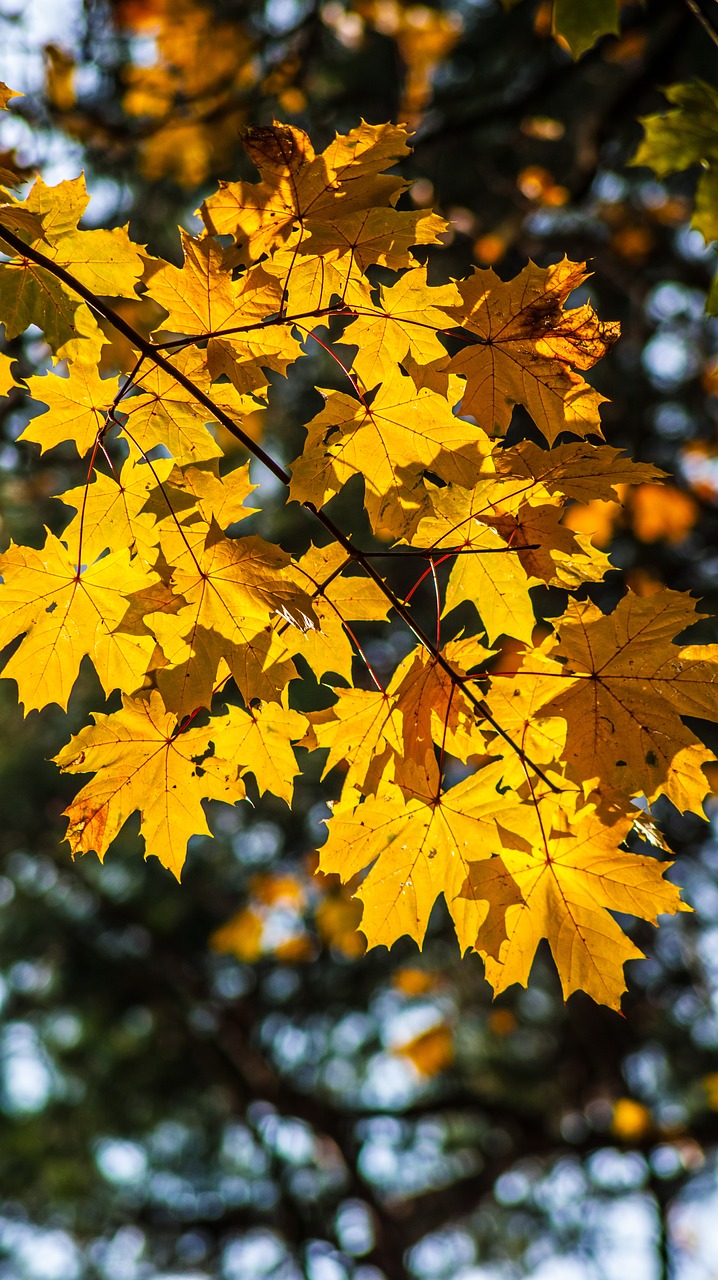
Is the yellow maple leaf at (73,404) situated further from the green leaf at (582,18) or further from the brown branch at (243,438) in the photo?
the green leaf at (582,18)

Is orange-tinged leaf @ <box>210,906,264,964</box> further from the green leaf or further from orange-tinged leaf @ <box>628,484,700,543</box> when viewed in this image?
the green leaf

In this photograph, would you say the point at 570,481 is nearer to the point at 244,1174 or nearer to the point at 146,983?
the point at 146,983

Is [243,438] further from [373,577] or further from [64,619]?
[64,619]

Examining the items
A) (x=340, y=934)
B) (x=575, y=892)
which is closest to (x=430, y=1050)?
(x=340, y=934)

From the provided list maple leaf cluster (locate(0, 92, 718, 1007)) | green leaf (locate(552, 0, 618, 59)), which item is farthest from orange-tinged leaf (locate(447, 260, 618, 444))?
green leaf (locate(552, 0, 618, 59))

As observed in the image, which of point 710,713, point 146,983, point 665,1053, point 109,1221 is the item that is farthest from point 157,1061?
point 710,713

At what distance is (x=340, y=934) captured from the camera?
5.60 meters

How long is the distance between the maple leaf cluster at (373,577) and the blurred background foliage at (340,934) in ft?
8.59

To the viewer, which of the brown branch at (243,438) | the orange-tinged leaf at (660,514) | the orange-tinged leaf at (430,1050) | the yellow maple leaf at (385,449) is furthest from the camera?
the orange-tinged leaf at (430,1050)

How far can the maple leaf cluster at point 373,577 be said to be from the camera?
4.29ft

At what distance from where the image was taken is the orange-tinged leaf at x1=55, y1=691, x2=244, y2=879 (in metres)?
1.44

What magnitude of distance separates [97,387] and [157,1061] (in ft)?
19.9

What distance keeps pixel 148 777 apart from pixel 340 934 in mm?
4405

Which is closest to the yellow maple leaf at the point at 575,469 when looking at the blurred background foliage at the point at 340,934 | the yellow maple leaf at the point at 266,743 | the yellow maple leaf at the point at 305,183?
the yellow maple leaf at the point at 305,183
